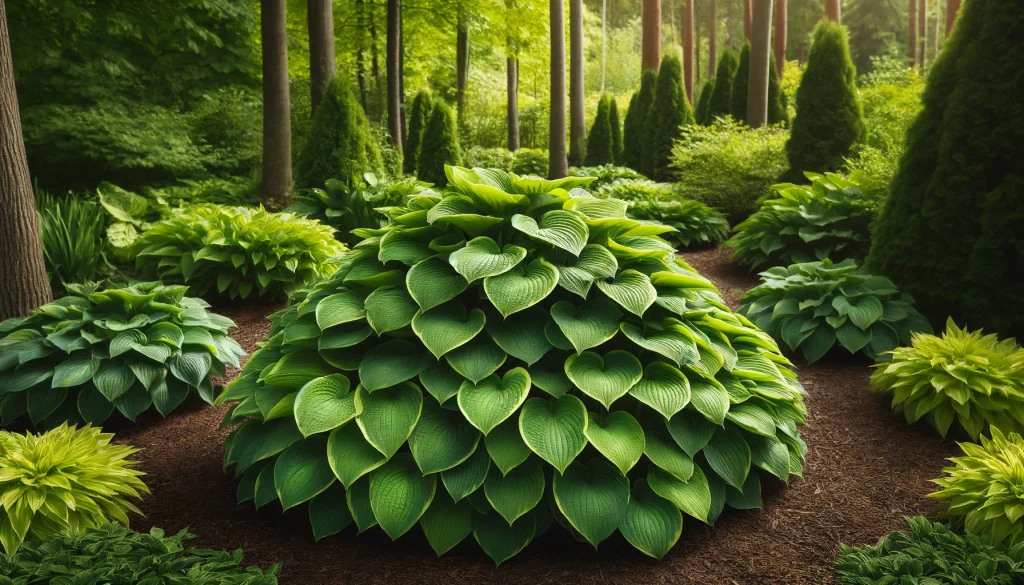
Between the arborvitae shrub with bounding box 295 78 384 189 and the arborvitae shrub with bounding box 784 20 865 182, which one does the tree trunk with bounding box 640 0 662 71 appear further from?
the arborvitae shrub with bounding box 295 78 384 189

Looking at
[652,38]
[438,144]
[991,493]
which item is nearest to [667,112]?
[652,38]

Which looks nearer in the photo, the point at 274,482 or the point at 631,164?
the point at 274,482

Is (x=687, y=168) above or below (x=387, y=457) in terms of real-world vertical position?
above

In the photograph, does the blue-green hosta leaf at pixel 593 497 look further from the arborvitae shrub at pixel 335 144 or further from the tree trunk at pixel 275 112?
the tree trunk at pixel 275 112

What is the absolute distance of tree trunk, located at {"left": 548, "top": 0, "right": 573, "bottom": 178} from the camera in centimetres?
1514

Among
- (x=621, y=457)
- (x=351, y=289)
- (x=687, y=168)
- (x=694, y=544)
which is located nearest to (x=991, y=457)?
(x=694, y=544)

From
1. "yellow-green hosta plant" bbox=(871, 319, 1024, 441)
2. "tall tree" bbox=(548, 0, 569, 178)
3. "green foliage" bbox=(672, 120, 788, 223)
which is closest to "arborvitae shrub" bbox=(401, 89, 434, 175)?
"tall tree" bbox=(548, 0, 569, 178)

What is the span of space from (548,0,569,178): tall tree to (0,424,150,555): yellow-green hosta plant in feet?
42.4

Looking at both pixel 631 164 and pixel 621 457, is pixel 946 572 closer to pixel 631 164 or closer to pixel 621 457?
pixel 621 457

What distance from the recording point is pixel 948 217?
14.7 feet

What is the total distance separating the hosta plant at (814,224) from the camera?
21.5ft

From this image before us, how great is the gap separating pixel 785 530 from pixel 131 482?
265cm

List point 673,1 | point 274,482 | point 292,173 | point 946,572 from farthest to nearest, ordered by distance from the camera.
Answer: point 673,1
point 292,173
point 274,482
point 946,572

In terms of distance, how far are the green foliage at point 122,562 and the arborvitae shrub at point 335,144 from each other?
6534 millimetres
